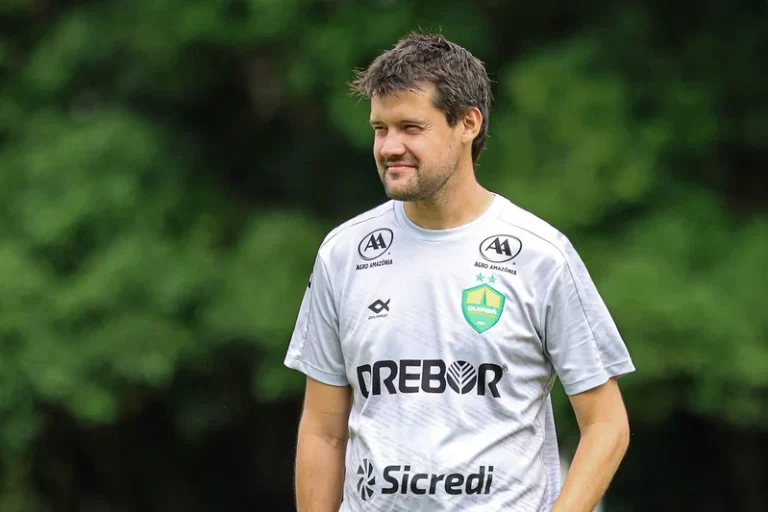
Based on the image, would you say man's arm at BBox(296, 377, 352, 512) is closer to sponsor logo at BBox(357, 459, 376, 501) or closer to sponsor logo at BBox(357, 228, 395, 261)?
sponsor logo at BBox(357, 459, 376, 501)

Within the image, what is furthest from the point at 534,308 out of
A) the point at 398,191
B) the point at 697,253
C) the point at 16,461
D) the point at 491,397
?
the point at 16,461

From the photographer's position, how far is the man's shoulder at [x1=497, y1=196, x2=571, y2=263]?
10.1 feet

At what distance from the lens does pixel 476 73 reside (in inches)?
124

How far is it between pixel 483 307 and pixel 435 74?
0.55 m

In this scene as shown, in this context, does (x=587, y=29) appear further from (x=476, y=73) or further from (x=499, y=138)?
(x=476, y=73)

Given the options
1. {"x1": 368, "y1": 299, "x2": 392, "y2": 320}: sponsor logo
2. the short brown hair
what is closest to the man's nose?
the short brown hair

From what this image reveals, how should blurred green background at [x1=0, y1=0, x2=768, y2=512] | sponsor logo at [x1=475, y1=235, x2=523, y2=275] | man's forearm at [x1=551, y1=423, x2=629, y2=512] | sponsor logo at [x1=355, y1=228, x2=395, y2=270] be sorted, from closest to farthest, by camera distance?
man's forearm at [x1=551, y1=423, x2=629, y2=512], sponsor logo at [x1=475, y1=235, x2=523, y2=275], sponsor logo at [x1=355, y1=228, x2=395, y2=270], blurred green background at [x1=0, y1=0, x2=768, y2=512]

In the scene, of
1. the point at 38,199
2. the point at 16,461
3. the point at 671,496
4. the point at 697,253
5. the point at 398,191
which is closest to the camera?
the point at 398,191

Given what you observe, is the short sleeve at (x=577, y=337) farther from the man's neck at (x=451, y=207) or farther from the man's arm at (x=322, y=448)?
the man's arm at (x=322, y=448)

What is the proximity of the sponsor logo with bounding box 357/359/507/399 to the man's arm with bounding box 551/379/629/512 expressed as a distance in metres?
0.22

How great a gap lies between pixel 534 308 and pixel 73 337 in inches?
266

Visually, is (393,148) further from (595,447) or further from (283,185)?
(283,185)

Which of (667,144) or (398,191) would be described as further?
(667,144)

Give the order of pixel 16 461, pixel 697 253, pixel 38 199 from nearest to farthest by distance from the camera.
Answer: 1. pixel 697 253
2. pixel 38 199
3. pixel 16 461
